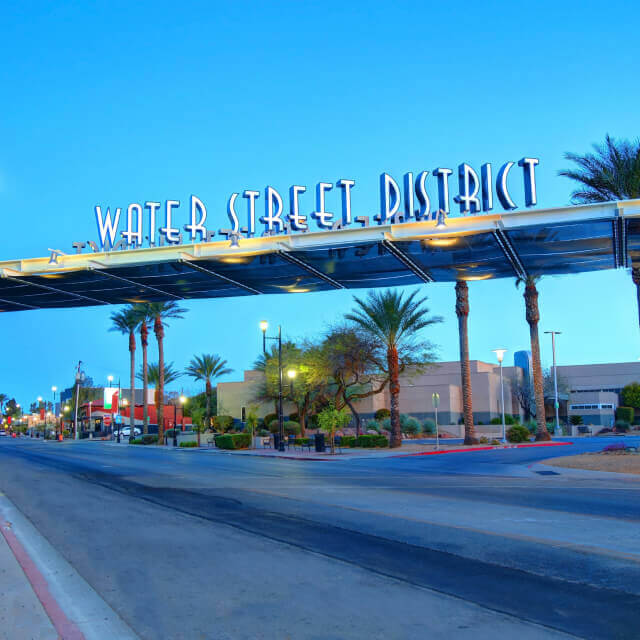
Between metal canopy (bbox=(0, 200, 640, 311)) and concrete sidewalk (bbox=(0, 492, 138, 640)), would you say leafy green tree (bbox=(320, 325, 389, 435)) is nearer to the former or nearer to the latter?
metal canopy (bbox=(0, 200, 640, 311))

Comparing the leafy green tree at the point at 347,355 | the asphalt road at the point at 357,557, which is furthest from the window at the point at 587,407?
the asphalt road at the point at 357,557

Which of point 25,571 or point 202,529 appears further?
point 202,529

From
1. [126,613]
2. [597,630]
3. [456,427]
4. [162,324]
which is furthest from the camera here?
[162,324]

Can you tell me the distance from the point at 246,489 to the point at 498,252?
9152mm

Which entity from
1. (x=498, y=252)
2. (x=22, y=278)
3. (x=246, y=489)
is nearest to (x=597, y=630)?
(x=498, y=252)

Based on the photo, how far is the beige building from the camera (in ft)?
Result: 238

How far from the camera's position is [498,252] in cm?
1761

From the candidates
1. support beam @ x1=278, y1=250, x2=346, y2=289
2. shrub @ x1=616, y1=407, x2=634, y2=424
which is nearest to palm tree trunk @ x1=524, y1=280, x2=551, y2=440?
support beam @ x1=278, y1=250, x2=346, y2=289

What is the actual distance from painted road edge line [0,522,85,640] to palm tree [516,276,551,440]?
3933cm

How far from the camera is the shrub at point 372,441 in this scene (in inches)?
1825

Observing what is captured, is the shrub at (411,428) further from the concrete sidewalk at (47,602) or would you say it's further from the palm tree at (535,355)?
the concrete sidewalk at (47,602)

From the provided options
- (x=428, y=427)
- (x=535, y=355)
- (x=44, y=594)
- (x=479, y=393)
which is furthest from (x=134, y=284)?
(x=479, y=393)

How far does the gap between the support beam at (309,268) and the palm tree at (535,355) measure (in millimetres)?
27316

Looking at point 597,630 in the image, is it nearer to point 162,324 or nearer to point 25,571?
point 25,571
